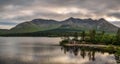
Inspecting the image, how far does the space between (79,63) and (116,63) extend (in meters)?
14.8

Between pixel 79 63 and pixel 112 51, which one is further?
pixel 112 51

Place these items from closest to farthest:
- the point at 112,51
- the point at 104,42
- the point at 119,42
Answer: the point at 112,51 → the point at 119,42 → the point at 104,42

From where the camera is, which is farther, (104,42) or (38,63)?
(104,42)

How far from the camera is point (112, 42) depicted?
18475 cm

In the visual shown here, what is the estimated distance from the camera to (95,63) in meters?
99.1

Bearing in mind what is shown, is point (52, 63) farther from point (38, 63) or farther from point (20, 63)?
point (20, 63)

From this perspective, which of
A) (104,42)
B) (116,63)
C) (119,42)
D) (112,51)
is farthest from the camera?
(104,42)

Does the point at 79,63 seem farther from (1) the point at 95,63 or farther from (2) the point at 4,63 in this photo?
(2) the point at 4,63

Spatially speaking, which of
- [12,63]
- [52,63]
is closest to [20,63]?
[12,63]

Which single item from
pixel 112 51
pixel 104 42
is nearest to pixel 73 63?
pixel 112 51

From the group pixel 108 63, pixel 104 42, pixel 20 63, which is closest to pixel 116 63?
pixel 108 63

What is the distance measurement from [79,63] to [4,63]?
30.1 m

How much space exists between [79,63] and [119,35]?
94357 mm

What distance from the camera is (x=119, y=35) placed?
18688cm
